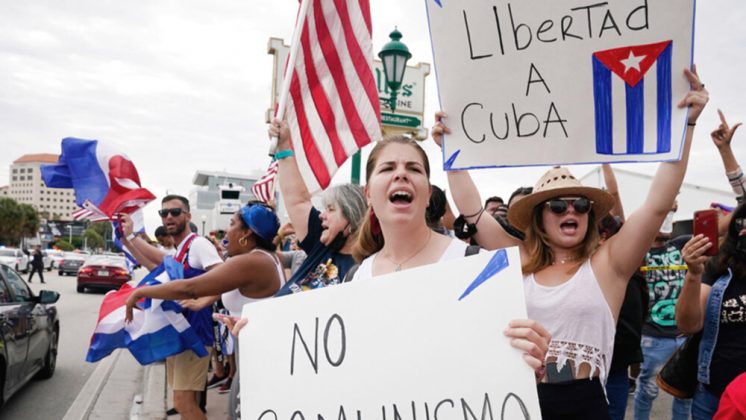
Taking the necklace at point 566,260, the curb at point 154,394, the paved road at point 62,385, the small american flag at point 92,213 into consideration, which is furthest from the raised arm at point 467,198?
the paved road at point 62,385

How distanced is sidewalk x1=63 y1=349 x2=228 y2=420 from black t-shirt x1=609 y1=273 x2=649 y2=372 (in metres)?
3.93

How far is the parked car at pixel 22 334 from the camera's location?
5.29 m

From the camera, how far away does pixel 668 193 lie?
2.03 m

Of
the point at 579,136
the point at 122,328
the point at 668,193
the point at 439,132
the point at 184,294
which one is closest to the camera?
the point at 668,193

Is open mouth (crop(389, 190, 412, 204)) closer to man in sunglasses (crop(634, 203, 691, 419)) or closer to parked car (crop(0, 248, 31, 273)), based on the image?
man in sunglasses (crop(634, 203, 691, 419))

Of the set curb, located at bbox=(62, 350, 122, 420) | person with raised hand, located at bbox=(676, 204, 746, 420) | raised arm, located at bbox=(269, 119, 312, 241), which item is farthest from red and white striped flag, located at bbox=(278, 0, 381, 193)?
curb, located at bbox=(62, 350, 122, 420)

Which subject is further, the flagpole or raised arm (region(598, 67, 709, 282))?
the flagpole

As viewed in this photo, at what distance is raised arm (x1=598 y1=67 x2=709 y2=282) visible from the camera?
79.7 inches

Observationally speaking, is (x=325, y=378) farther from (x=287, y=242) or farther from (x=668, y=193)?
(x=287, y=242)

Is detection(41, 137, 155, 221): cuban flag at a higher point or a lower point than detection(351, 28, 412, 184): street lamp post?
lower

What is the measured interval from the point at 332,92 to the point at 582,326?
2.14 m

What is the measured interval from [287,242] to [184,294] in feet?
18.7

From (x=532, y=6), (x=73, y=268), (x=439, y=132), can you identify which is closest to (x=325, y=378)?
(x=439, y=132)

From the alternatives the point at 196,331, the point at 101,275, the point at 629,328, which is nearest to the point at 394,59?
the point at 196,331
